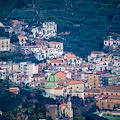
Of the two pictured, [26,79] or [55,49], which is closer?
[26,79]

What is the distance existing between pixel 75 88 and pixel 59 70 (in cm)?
885

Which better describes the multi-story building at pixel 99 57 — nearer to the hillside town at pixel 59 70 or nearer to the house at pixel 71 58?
the hillside town at pixel 59 70

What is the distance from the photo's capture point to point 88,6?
359 ft

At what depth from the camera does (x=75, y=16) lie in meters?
107

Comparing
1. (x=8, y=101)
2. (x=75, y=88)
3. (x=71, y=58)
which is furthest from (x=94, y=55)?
(x=8, y=101)

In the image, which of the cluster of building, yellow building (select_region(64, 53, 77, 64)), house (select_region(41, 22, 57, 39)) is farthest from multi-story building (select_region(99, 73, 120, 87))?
house (select_region(41, 22, 57, 39))

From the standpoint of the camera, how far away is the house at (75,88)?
8012 cm

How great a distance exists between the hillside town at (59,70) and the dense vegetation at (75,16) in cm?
200

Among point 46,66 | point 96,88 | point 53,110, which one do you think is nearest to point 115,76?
point 96,88

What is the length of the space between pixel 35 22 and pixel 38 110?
1370 inches

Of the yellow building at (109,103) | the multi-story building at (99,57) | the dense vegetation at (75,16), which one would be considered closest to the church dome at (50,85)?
the yellow building at (109,103)

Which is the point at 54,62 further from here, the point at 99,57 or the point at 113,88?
the point at 113,88

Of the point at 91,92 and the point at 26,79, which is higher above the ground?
the point at 26,79

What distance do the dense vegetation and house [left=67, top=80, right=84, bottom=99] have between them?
1724 cm
